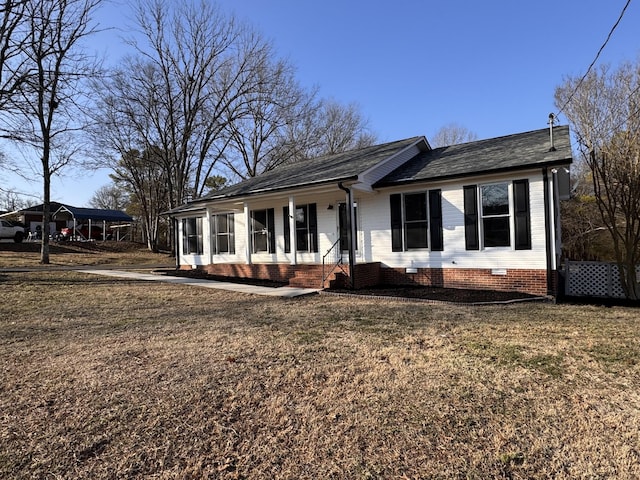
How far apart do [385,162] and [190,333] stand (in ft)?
26.5

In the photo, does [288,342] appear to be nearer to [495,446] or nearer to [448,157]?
[495,446]

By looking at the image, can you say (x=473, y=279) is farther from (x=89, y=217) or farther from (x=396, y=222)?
(x=89, y=217)

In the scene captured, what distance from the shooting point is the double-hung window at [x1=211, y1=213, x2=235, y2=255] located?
16453mm

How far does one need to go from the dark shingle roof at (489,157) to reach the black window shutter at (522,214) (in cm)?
52

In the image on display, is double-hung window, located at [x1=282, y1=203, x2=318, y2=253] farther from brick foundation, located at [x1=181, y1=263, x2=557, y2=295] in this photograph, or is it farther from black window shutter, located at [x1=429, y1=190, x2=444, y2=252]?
black window shutter, located at [x1=429, y1=190, x2=444, y2=252]

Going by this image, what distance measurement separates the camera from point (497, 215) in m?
9.87

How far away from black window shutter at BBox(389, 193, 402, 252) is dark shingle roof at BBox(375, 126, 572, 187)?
0.53 m

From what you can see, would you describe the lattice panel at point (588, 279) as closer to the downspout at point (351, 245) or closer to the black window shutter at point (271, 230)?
the downspout at point (351, 245)


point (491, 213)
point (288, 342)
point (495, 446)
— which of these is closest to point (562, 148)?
point (491, 213)

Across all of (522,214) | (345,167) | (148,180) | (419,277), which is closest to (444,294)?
(419,277)

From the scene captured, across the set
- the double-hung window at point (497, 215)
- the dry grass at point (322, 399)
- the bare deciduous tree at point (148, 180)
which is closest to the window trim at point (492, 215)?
the double-hung window at point (497, 215)

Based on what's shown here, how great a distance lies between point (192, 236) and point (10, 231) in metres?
18.1

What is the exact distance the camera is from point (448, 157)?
12.3 metres

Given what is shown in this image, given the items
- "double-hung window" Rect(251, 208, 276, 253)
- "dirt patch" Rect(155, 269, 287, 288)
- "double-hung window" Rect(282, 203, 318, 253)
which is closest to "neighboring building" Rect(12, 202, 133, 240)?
"dirt patch" Rect(155, 269, 287, 288)
